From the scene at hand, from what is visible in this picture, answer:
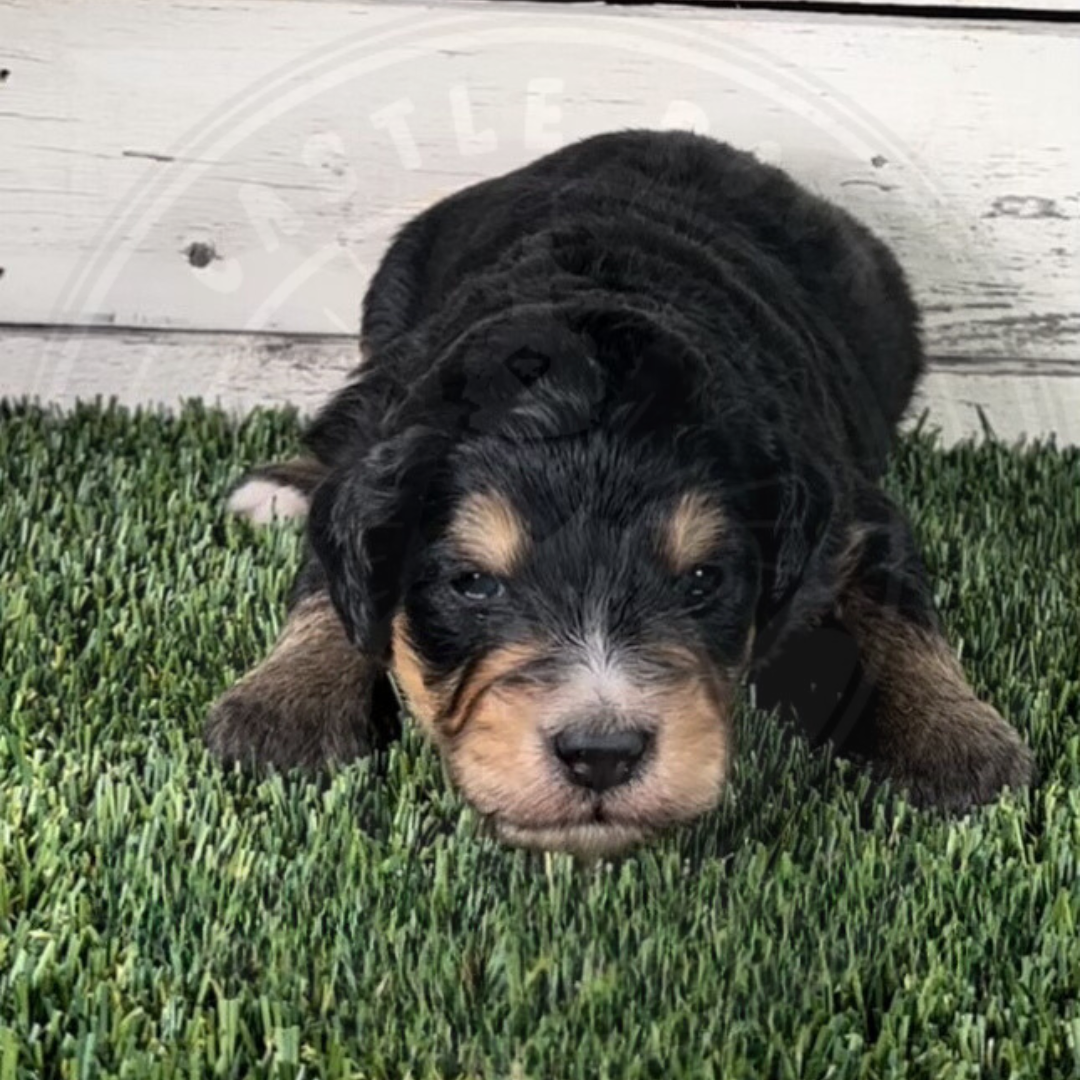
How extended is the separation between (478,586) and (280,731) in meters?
0.43

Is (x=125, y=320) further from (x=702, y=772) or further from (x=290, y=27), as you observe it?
(x=702, y=772)

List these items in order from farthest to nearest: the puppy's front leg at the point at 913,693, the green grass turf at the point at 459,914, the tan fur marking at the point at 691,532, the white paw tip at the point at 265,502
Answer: the white paw tip at the point at 265,502
the puppy's front leg at the point at 913,693
the tan fur marking at the point at 691,532
the green grass turf at the point at 459,914

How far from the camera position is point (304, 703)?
261 centimetres

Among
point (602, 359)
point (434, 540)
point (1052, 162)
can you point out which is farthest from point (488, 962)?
point (1052, 162)

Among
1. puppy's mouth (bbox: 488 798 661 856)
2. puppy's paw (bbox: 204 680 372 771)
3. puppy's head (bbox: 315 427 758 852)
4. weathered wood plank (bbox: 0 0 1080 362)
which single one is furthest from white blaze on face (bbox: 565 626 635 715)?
weathered wood plank (bbox: 0 0 1080 362)

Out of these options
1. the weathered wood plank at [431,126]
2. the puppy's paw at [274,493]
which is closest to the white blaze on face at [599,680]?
the puppy's paw at [274,493]

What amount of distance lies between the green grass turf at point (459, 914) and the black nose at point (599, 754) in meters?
0.14

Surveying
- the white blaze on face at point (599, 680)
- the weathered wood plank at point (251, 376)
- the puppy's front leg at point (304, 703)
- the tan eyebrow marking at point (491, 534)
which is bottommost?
the weathered wood plank at point (251, 376)

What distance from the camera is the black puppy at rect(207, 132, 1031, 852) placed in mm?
2166

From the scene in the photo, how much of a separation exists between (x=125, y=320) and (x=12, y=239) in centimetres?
33

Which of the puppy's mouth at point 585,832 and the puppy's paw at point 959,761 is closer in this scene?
the puppy's mouth at point 585,832

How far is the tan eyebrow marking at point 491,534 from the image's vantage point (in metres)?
2.28

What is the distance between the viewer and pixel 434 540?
7.73 feet

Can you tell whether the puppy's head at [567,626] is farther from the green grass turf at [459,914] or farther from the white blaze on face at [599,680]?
the green grass turf at [459,914]
